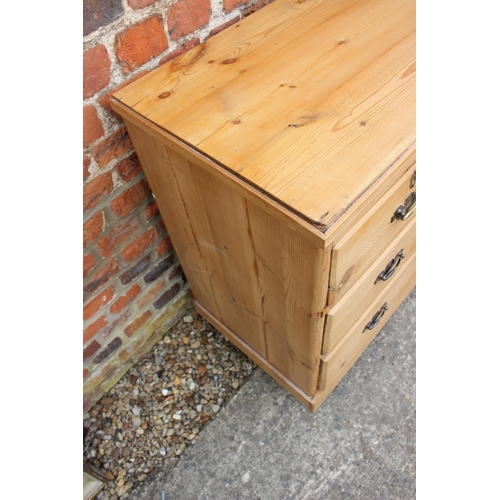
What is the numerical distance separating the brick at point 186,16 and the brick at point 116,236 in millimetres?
512

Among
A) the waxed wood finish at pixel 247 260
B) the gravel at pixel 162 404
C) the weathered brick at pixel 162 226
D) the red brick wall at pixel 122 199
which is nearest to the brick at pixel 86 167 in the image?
the red brick wall at pixel 122 199

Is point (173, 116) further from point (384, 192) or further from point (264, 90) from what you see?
point (384, 192)

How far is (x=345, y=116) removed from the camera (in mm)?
885

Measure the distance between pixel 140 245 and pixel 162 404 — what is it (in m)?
0.59

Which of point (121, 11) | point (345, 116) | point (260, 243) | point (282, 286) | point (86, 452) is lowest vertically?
point (86, 452)

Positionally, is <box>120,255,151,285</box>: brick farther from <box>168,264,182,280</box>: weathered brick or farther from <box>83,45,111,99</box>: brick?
<box>83,45,111,99</box>: brick

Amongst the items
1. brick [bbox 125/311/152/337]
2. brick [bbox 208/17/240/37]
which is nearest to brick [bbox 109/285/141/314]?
brick [bbox 125/311/152/337]

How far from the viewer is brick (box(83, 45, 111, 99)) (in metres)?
0.92

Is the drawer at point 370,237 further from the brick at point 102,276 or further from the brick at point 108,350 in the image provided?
the brick at point 108,350

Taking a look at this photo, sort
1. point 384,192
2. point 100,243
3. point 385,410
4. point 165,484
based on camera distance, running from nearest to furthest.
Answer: point 384,192 → point 100,243 → point 165,484 → point 385,410

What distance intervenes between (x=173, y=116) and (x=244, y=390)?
1.03 metres

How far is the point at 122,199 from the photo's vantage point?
1222 millimetres

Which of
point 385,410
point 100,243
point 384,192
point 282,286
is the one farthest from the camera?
point 385,410

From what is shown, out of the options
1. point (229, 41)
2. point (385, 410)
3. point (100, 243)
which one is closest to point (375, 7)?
point (229, 41)
